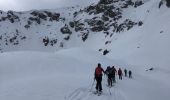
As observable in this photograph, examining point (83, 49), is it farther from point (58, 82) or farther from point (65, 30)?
point (65, 30)

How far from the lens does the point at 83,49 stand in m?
67.4

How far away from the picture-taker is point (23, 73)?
33594 mm

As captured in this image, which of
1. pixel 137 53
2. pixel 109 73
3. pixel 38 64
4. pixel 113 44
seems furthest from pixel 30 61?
pixel 113 44

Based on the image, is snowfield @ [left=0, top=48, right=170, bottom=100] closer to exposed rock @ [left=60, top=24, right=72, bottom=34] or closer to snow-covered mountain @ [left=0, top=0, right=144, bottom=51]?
snow-covered mountain @ [left=0, top=0, right=144, bottom=51]

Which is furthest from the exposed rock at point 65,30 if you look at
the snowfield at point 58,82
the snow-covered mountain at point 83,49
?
the snowfield at point 58,82

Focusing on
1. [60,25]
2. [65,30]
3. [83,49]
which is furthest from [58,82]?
[60,25]

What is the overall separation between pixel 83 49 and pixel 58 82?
41.6 metres

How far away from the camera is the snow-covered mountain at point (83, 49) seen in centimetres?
2462

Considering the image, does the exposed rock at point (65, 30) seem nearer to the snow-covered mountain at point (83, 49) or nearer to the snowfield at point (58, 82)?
the snow-covered mountain at point (83, 49)

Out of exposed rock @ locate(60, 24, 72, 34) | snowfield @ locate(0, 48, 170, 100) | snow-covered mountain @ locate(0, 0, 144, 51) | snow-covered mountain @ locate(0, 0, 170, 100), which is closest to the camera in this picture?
snowfield @ locate(0, 48, 170, 100)

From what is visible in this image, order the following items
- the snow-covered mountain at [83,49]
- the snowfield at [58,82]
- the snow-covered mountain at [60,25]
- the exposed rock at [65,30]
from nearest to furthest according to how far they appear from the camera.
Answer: the snowfield at [58,82] < the snow-covered mountain at [83,49] < the snow-covered mountain at [60,25] < the exposed rock at [65,30]

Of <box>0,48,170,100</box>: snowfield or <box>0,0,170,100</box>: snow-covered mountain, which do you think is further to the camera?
<box>0,0,170,100</box>: snow-covered mountain

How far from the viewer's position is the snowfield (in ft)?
67.7

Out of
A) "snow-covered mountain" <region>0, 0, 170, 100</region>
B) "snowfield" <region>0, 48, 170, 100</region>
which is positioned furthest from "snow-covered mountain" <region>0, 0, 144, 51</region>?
"snowfield" <region>0, 48, 170, 100</region>
